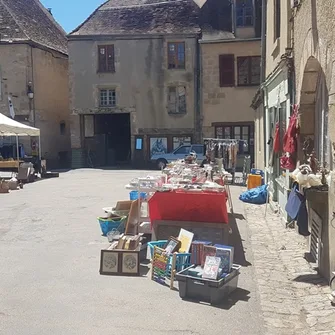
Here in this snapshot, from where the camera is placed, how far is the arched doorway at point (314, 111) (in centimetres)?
750

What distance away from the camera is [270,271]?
6852 mm

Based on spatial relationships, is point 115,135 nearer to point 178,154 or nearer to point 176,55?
point 176,55

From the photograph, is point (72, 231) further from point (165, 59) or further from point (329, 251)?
point (165, 59)

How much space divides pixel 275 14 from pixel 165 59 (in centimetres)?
1736

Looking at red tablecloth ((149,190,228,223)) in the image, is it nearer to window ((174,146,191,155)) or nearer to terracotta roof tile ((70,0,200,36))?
window ((174,146,191,155))

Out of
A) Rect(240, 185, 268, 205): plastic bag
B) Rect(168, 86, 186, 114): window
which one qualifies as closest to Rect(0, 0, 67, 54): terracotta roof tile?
Rect(168, 86, 186, 114): window

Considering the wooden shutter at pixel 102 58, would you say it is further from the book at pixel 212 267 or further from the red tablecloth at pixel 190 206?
the book at pixel 212 267

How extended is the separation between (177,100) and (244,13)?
6.10 meters

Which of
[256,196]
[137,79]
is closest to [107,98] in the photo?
[137,79]

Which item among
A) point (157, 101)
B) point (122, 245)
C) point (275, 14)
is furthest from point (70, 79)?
point (122, 245)

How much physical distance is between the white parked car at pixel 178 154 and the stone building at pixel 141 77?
1292 millimetres

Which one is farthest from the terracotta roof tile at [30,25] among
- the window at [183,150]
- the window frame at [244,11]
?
the window frame at [244,11]

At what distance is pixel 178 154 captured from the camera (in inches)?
1032

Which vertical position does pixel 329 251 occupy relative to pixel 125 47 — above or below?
below
